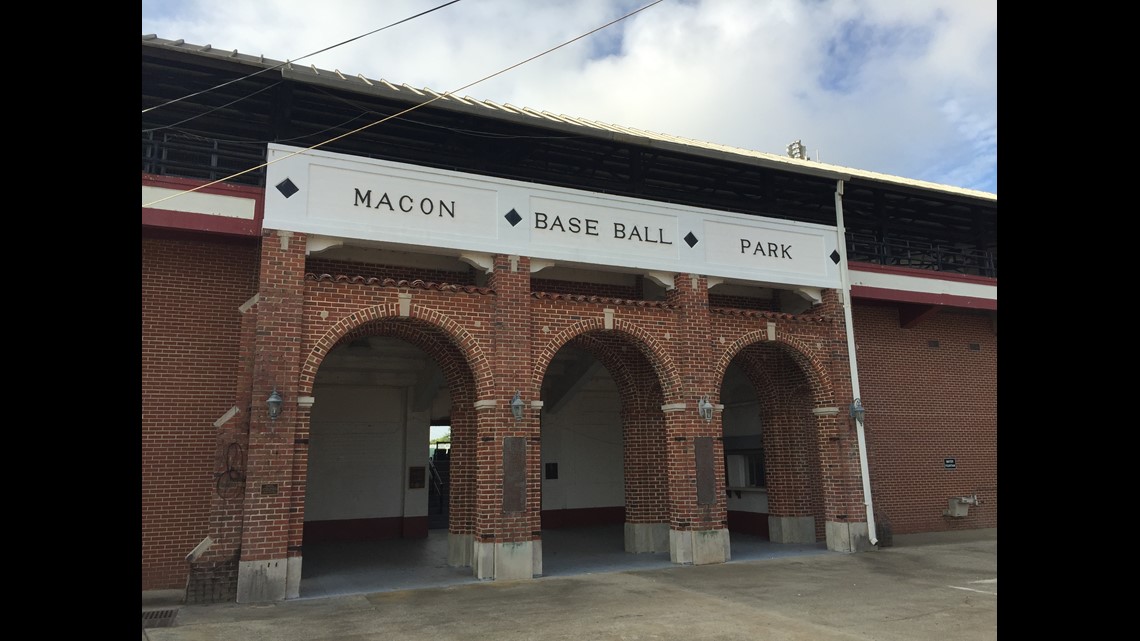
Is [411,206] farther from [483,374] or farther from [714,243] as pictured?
[714,243]

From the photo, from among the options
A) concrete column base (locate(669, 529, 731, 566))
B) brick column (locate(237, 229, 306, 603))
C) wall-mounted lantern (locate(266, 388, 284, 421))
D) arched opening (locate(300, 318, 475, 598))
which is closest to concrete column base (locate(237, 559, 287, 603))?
brick column (locate(237, 229, 306, 603))

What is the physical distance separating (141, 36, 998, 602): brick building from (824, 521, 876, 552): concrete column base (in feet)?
0.14

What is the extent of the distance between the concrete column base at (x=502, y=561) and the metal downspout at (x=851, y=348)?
Answer: 6.91 metres

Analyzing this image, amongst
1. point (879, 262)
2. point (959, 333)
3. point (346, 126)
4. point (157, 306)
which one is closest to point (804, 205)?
point (879, 262)

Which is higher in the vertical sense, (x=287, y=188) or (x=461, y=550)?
(x=287, y=188)

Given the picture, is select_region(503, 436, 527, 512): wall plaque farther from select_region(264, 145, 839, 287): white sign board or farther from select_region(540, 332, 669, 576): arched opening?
select_region(264, 145, 839, 287): white sign board

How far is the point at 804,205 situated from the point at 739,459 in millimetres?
6111

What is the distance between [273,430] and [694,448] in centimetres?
683

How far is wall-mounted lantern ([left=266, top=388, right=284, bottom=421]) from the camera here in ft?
31.3

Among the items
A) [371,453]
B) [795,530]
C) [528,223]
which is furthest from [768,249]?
[371,453]

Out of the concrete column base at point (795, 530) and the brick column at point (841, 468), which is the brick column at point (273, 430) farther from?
the brick column at point (841, 468)

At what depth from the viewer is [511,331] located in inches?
445

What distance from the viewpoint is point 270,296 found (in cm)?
988

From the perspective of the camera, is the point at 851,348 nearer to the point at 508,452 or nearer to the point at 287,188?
the point at 508,452
